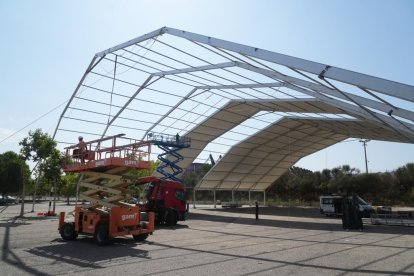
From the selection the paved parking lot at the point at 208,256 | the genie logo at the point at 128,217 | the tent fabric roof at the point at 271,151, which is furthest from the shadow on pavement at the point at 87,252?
the tent fabric roof at the point at 271,151

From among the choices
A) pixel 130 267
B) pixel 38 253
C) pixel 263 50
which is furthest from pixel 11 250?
pixel 263 50

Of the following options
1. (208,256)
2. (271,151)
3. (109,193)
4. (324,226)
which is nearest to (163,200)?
(109,193)

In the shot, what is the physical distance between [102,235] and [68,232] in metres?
2.13

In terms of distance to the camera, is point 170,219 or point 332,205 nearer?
point 170,219

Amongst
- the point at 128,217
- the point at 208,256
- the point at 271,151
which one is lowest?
the point at 208,256

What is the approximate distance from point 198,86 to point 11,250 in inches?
663

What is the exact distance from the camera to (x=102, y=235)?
42.1 feet

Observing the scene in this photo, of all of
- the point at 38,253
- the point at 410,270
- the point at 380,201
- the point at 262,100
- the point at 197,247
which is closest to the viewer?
the point at 410,270

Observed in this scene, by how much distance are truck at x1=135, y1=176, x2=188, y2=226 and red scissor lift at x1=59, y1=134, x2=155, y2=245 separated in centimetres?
639

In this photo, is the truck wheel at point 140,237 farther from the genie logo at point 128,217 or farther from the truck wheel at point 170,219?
the truck wheel at point 170,219

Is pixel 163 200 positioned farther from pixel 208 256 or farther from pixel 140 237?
pixel 208 256

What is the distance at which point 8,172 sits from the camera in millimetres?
52906

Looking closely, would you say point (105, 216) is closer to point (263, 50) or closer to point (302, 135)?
point (263, 50)

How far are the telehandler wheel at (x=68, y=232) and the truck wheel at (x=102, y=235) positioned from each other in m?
1.56
